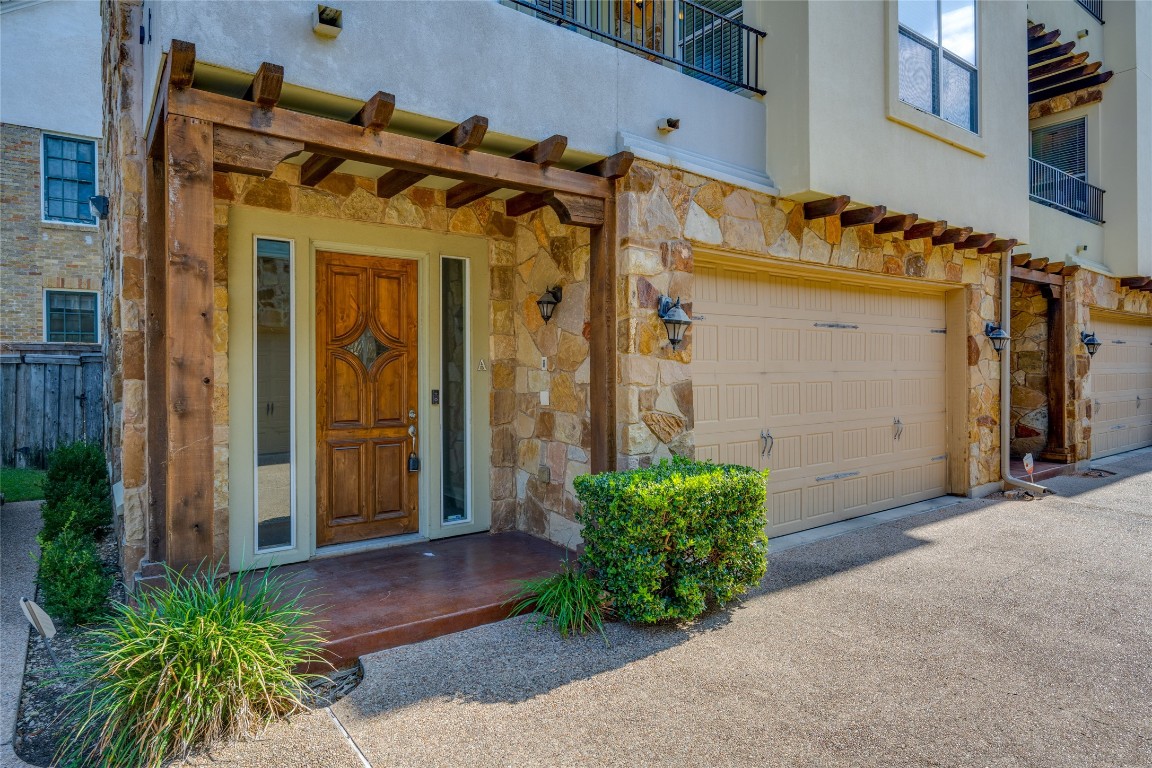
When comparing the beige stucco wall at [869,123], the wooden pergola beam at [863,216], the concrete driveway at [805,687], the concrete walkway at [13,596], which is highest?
the beige stucco wall at [869,123]

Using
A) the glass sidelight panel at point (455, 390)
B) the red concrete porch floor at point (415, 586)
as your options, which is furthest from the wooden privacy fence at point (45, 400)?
the red concrete porch floor at point (415, 586)

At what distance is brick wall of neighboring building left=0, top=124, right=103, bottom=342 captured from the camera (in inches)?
475

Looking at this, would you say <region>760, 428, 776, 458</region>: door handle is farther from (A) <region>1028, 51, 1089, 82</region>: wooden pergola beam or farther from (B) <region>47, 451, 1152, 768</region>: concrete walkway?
(A) <region>1028, 51, 1089, 82</region>: wooden pergola beam

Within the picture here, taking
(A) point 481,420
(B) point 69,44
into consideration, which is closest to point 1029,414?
(A) point 481,420

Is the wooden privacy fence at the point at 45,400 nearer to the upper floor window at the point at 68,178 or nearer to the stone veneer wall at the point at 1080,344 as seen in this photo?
the upper floor window at the point at 68,178

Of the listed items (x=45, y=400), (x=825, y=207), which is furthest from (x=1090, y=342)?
(x=45, y=400)

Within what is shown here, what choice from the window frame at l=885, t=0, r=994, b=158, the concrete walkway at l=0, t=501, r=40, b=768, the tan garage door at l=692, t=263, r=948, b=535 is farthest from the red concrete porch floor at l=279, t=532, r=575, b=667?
the window frame at l=885, t=0, r=994, b=158

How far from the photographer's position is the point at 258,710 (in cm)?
309

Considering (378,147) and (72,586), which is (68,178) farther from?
(378,147)

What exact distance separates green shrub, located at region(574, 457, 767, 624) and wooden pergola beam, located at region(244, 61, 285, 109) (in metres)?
2.78

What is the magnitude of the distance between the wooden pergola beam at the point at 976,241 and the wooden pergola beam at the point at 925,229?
72 centimetres

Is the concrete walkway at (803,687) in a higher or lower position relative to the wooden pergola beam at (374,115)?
lower

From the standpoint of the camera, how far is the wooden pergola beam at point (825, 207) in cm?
589

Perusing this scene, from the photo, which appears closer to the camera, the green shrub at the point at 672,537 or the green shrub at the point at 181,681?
the green shrub at the point at 181,681
